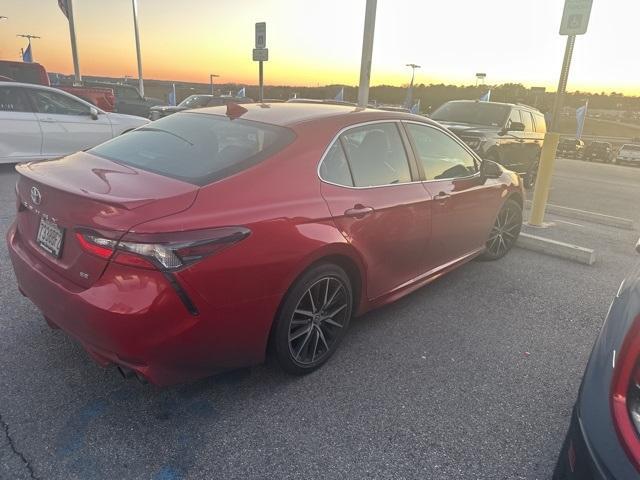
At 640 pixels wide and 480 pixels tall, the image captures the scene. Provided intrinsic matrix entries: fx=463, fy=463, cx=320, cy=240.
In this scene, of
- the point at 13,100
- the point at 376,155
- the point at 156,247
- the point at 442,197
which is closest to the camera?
the point at 156,247

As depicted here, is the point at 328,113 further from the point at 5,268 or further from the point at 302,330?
the point at 5,268

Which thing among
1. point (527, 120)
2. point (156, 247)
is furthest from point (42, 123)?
point (527, 120)

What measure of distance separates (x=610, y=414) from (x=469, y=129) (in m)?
8.10

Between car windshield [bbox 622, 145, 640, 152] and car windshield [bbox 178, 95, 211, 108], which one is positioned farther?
car windshield [bbox 622, 145, 640, 152]

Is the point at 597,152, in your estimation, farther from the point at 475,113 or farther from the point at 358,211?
the point at 358,211

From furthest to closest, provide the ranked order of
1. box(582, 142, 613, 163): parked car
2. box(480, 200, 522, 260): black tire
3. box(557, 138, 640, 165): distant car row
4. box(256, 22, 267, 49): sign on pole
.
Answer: box(582, 142, 613, 163): parked car < box(557, 138, 640, 165): distant car row < box(256, 22, 267, 49): sign on pole < box(480, 200, 522, 260): black tire

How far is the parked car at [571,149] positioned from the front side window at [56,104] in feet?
112

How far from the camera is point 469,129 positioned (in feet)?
29.1

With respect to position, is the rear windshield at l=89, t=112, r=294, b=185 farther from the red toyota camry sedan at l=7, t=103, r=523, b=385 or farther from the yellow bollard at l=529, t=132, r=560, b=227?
the yellow bollard at l=529, t=132, r=560, b=227

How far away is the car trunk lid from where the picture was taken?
2.12 metres

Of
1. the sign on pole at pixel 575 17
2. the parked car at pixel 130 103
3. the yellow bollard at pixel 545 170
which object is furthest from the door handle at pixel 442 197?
the parked car at pixel 130 103

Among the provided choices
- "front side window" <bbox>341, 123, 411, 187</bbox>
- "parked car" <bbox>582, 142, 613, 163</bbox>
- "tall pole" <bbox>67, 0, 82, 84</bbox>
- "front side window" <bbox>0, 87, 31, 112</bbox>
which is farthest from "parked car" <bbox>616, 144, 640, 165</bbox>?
"front side window" <bbox>0, 87, 31, 112</bbox>

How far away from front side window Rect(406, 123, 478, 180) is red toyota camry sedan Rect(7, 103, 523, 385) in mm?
49

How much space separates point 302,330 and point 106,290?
1147 millimetres
